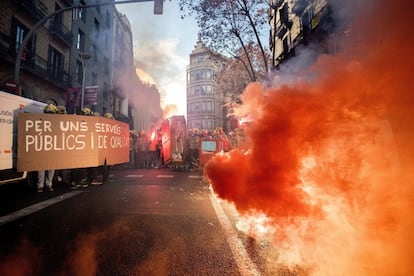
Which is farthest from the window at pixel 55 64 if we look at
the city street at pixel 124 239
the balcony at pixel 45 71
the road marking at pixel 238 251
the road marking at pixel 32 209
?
the road marking at pixel 238 251

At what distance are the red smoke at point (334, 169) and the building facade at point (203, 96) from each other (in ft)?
150

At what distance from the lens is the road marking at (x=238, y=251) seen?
101 inches

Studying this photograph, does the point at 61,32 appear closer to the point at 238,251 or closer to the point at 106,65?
the point at 106,65

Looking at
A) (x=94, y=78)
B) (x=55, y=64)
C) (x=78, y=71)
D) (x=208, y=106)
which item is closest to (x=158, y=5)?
(x=55, y=64)

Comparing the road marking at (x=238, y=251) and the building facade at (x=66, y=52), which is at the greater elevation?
the building facade at (x=66, y=52)

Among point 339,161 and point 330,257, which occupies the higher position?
point 339,161

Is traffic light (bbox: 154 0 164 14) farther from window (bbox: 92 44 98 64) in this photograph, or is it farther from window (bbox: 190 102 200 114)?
window (bbox: 190 102 200 114)

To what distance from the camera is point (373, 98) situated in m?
4.54

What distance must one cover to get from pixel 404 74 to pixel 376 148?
1.68 metres

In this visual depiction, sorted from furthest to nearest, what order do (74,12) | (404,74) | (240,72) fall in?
(240,72) → (74,12) → (404,74)

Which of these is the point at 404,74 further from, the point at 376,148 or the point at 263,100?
the point at 263,100

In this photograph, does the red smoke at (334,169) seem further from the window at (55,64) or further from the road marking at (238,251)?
the window at (55,64)

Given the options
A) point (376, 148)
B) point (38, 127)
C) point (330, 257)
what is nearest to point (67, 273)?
point (330, 257)

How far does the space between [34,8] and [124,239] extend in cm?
1870
